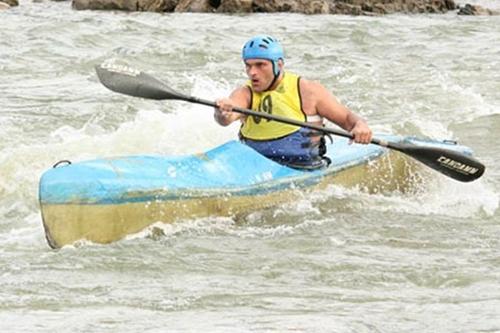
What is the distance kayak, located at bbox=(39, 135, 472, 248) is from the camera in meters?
6.57

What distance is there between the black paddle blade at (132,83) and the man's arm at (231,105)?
0.36 metres

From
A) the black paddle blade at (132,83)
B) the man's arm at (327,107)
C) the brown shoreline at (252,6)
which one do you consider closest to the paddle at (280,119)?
the black paddle blade at (132,83)

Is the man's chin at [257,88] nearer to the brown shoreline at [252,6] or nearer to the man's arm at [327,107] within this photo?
the man's arm at [327,107]

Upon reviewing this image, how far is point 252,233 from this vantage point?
7113 mm

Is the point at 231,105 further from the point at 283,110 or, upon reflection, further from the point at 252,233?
the point at 252,233

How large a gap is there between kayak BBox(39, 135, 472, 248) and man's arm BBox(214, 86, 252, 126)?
15 cm

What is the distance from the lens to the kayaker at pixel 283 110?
7.61 meters

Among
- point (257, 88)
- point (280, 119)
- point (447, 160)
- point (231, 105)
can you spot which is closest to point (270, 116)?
point (280, 119)

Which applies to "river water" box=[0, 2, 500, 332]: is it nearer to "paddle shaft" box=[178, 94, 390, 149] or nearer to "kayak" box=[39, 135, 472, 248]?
"kayak" box=[39, 135, 472, 248]

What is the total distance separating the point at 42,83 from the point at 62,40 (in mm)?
3854

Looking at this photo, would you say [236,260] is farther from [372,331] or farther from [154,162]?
[372,331]

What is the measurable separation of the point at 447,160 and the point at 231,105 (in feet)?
4.92

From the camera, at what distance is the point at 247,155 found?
741cm

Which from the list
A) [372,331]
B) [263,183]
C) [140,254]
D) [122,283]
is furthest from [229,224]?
[372,331]
